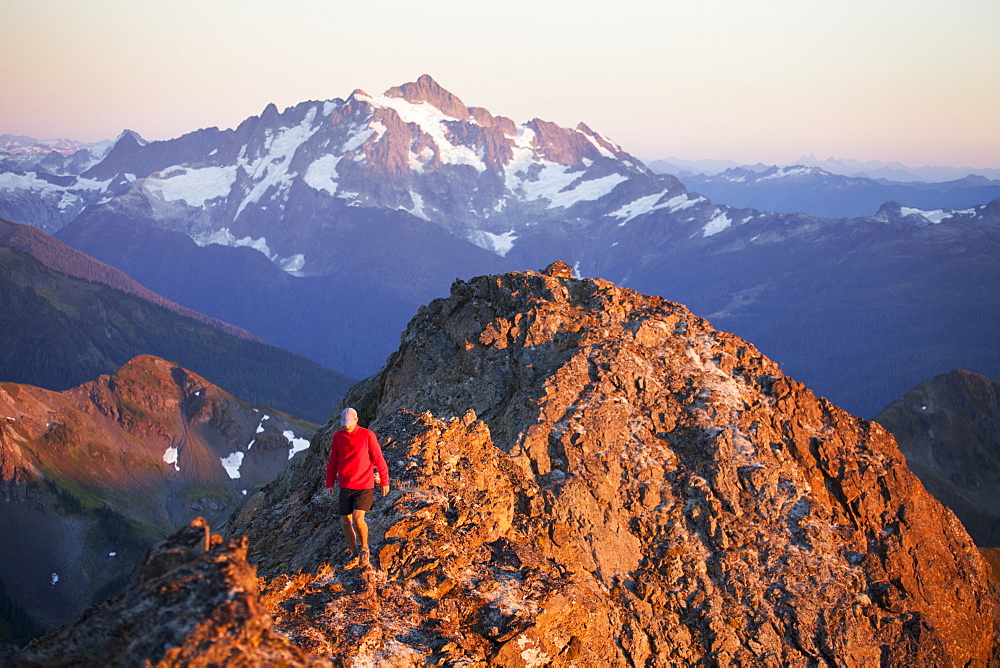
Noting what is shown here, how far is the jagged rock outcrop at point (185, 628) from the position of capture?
1182 centimetres

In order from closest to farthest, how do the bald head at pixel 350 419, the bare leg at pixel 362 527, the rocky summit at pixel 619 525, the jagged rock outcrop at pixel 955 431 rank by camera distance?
1. the rocky summit at pixel 619 525
2. the bald head at pixel 350 419
3. the bare leg at pixel 362 527
4. the jagged rock outcrop at pixel 955 431

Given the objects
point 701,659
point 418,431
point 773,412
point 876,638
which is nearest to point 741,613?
point 701,659

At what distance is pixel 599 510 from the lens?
21844 millimetres

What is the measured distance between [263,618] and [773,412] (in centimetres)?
1834

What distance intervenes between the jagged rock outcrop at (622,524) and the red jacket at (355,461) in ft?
5.21

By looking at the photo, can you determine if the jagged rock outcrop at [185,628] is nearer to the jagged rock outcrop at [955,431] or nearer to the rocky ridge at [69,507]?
the rocky ridge at [69,507]

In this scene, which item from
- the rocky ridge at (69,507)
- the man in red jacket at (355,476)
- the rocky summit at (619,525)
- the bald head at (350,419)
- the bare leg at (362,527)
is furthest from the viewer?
the rocky ridge at (69,507)

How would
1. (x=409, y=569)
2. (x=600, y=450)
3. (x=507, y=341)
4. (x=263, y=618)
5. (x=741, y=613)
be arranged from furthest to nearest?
(x=507, y=341) → (x=600, y=450) → (x=741, y=613) → (x=409, y=569) → (x=263, y=618)

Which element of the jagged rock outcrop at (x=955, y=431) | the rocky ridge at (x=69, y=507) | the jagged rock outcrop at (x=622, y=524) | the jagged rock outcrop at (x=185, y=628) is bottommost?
the rocky ridge at (x=69, y=507)

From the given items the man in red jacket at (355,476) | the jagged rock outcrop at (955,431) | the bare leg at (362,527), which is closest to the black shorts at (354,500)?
the man in red jacket at (355,476)

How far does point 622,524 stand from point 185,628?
12665mm

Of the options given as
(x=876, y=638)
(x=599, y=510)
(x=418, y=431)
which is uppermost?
(x=418, y=431)

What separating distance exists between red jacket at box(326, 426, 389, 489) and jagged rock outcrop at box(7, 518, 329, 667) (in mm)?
4652

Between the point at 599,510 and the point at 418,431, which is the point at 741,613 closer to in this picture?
the point at 599,510
